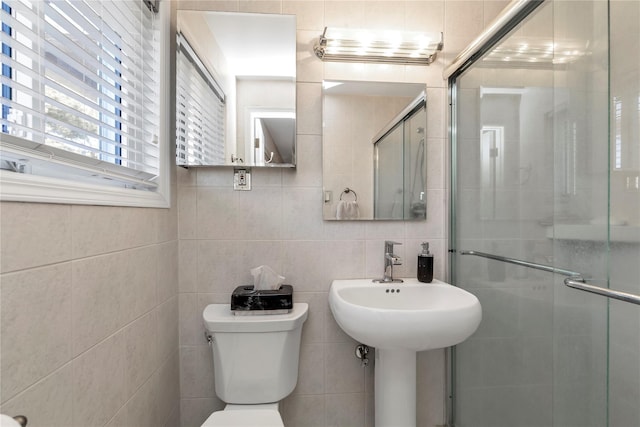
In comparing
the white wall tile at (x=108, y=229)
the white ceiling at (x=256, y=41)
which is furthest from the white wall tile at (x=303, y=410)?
the white ceiling at (x=256, y=41)

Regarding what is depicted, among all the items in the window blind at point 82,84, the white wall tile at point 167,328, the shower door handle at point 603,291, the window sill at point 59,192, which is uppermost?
the window blind at point 82,84

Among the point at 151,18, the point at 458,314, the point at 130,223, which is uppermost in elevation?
the point at 151,18

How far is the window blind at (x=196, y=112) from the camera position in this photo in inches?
47.5

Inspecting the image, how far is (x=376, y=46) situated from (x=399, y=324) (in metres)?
1.16

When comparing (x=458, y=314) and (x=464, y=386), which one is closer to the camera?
(x=458, y=314)

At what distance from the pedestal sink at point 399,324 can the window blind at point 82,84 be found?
91cm

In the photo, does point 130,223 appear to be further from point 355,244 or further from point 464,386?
point 464,386

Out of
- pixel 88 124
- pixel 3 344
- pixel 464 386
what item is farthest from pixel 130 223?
pixel 464 386

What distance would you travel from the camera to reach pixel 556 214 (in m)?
0.86

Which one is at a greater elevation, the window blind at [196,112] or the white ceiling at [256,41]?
the white ceiling at [256,41]

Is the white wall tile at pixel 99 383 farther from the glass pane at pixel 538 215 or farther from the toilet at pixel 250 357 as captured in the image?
the glass pane at pixel 538 215

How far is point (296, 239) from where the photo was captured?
1319 mm

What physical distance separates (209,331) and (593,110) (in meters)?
1.46

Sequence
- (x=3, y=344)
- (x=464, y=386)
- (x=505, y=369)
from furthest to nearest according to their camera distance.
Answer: (x=464, y=386), (x=505, y=369), (x=3, y=344)
